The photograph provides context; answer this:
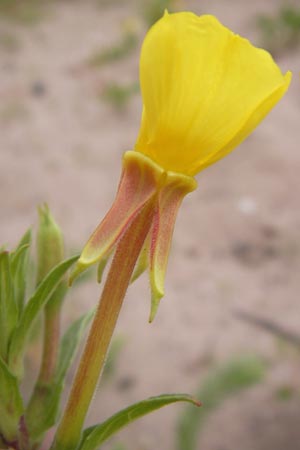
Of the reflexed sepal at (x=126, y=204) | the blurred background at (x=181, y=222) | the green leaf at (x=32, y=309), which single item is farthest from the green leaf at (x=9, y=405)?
the blurred background at (x=181, y=222)

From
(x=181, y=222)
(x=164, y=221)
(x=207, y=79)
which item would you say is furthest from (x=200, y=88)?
(x=181, y=222)

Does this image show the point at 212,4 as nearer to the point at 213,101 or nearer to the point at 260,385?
the point at 260,385

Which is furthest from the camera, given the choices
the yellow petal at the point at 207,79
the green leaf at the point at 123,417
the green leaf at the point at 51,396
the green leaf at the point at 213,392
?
the green leaf at the point at 213,392

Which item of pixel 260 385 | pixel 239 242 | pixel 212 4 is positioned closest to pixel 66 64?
pixel 212 4

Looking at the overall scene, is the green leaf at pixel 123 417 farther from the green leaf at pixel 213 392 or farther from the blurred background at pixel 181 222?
the green leaf at pixel 213 392

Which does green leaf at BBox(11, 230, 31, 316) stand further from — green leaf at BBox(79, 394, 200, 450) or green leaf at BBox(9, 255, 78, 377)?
green leaf at BBox(79, 394, 200, 450)

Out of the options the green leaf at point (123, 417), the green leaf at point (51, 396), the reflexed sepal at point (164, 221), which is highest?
the reflexed sepal at point (164, 221)
